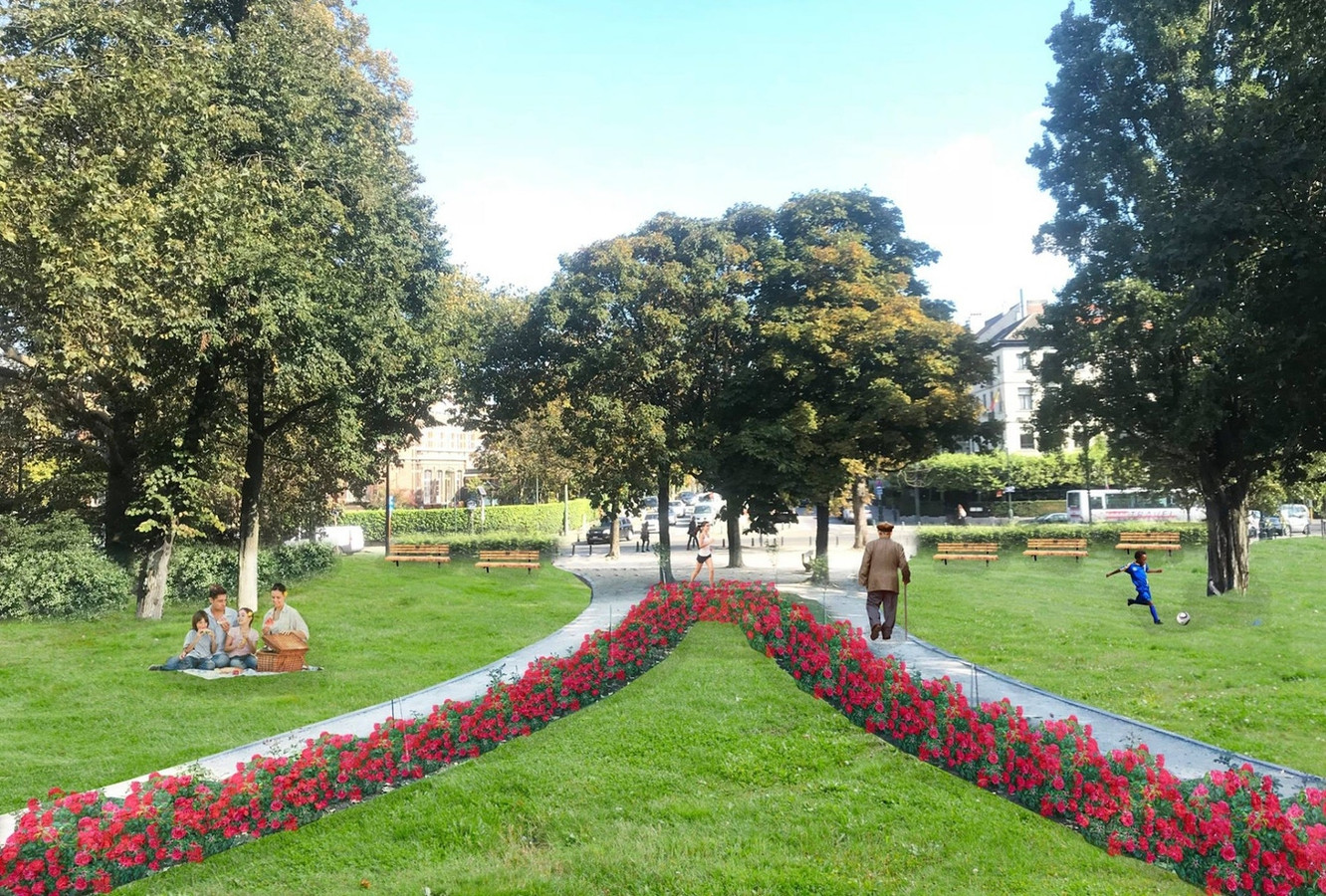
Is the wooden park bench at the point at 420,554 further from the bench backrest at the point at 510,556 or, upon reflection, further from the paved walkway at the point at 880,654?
the paved walkway at the point at 880,654

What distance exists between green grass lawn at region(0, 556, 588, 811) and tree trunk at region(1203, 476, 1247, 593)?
15029 millimetres

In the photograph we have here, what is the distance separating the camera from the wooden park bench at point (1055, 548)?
3309 centimetres

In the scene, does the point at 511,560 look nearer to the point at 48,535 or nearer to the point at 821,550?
the point at 821,550

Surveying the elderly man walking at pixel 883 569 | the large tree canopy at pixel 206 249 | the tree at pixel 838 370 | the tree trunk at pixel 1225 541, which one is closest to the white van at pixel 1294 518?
the tree trunk at pixel 1225 541

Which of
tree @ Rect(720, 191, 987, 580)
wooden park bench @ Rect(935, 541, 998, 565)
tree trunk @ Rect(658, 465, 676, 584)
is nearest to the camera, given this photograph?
tree @ Rect(720, 191, 987, 580)

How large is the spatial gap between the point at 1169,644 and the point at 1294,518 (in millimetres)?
42107

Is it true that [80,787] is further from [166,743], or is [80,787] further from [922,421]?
[922,421]

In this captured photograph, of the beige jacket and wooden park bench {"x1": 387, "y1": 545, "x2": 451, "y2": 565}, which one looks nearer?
the beige jacket

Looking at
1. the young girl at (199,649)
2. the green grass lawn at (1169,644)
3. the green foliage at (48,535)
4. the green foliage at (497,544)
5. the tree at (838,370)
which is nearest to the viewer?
the green grass lawn at (1169,644)

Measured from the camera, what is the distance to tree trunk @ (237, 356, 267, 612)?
20891 mm

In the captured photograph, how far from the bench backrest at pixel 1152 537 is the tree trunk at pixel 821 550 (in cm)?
1493

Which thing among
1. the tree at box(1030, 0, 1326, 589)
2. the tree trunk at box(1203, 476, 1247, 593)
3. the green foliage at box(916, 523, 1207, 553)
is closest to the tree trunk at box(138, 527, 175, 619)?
the tree at box(1030, 0, 1326, 589)

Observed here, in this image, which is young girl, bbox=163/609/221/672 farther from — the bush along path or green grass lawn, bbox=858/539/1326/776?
green grass lawn, bbox=858/539/1326/776

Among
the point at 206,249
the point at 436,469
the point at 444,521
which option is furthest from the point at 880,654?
the point at 436,469
